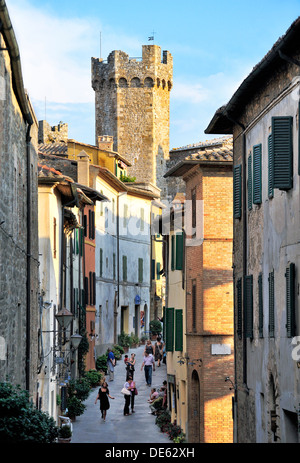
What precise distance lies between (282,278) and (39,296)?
33.8 ft

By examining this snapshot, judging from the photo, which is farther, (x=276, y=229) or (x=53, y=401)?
(x=53, y=401)

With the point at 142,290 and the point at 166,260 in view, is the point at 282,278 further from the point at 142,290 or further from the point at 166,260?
the point at 142,290

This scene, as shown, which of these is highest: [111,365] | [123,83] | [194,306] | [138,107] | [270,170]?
[123,83]

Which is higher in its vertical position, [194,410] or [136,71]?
[136,71]

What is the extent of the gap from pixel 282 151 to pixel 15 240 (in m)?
5.30

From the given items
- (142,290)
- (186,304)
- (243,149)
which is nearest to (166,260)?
(186,304)

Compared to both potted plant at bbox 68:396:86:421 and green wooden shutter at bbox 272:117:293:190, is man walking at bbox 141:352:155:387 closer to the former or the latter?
potted plant at bbox 68:396:86:421

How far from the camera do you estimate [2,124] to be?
15781 millimetres

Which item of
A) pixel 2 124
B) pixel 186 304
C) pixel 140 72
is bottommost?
pixel 186 304

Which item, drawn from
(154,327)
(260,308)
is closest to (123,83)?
(154,327)

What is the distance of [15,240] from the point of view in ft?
61.1

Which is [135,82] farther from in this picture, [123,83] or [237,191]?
[237,191]

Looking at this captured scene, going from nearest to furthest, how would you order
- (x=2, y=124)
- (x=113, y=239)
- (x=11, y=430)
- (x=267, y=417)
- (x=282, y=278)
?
1. (x=11, y=430)
2. (x=2, y=124)
3. (x=282, y=278)
4. (x=267, y=417)
5. (x=113, y=239)

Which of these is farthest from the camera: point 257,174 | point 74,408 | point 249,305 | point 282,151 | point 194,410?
point 74,408
